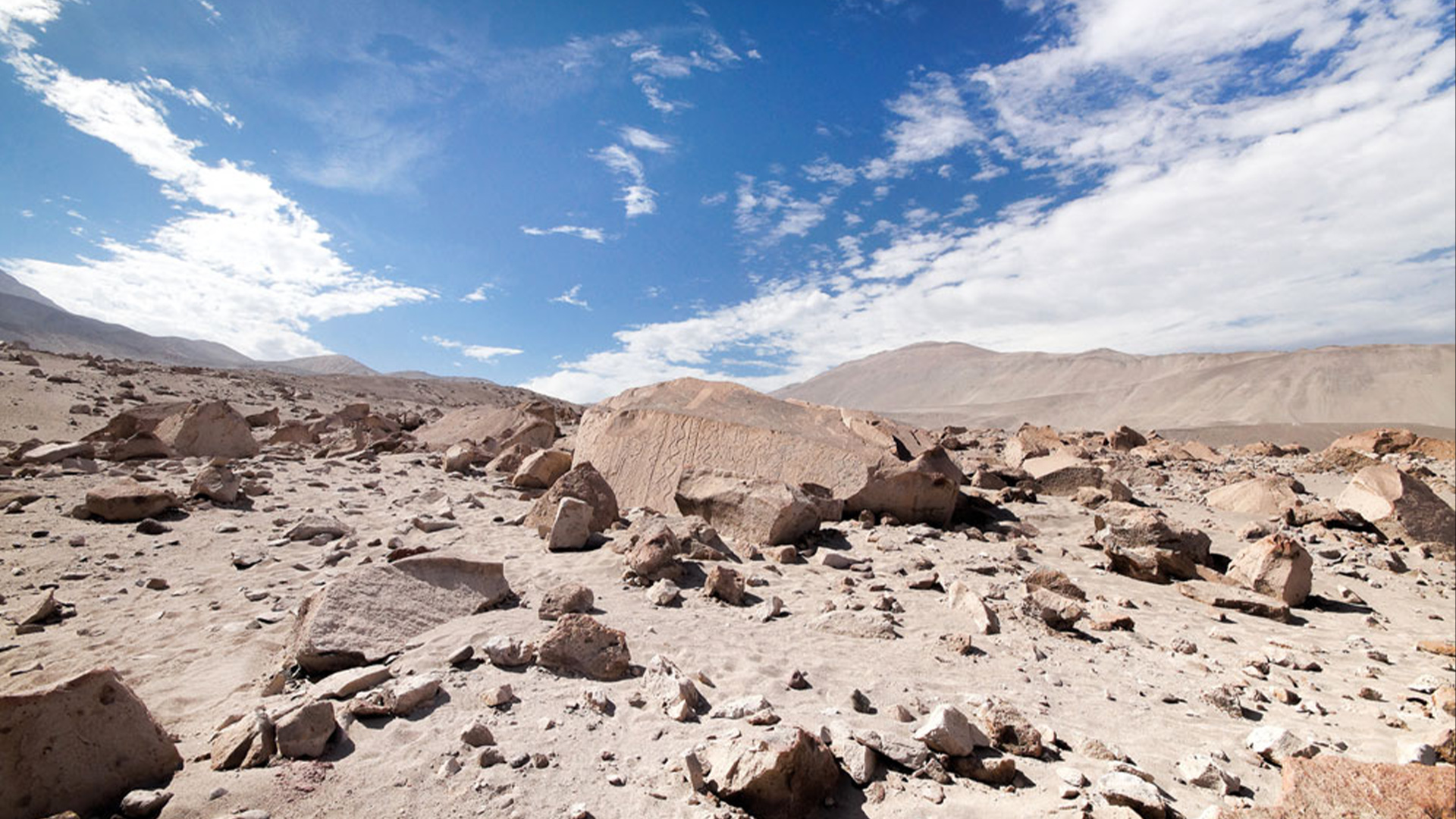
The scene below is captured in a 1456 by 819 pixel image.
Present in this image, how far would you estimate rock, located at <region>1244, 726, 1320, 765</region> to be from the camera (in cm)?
268

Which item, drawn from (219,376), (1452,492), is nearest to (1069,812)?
(1452,492)

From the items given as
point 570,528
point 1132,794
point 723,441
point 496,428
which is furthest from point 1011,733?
point 496,428

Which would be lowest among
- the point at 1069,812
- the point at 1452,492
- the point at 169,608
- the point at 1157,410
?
the point at 169,608

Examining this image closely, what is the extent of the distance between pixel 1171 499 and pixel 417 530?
8846 mm

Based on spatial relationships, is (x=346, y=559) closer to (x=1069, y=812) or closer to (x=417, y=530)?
(x=417, y=530)

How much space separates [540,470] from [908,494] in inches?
158

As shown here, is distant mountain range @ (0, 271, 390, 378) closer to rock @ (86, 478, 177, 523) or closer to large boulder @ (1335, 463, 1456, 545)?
rock @ (86, 478, 177, 523)

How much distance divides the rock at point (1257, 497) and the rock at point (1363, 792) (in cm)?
715

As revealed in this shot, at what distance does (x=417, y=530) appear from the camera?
227 inches

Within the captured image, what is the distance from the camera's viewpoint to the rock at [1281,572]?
5078 millimetres

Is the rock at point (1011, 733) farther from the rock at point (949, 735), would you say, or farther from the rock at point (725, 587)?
the rock at point (725, 587)

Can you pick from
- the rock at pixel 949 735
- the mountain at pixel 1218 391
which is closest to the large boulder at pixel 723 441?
the rock at pixel 949 735

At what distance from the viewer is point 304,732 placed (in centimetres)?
227

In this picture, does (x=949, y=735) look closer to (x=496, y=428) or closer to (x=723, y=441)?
(x=723, y=441)
